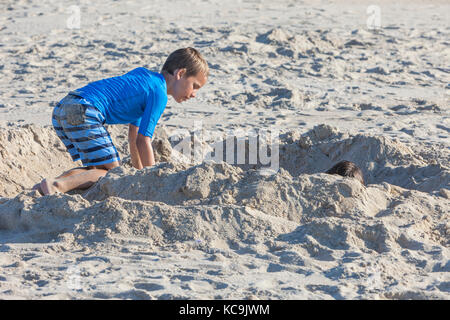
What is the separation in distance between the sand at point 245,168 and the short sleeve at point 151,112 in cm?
25

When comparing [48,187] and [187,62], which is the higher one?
[187,62]

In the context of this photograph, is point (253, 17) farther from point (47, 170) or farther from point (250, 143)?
point (47, 170)

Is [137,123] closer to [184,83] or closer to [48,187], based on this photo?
[184,83]

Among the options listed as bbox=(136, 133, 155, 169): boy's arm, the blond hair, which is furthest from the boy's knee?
the blond hair

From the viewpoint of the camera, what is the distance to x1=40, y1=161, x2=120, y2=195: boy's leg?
379 cm

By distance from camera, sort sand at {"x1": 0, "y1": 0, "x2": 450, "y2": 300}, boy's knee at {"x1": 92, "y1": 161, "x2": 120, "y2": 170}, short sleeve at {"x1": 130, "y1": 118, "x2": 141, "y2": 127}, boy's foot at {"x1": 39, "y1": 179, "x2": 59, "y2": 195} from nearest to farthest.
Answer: sand at {"x1": 0, "y1": 0, "x2": 450, "y2": 300} → boy's foot at {"x1": 39, "y1": 179, "x2": 59, "y2": 195} → boy's knee at {"x1": 92, "y1": 161, "x2": 120, "y2": 170} → short sleeve at {"x1": 130, "y1": 118, "x2": 141, "y2": 127}

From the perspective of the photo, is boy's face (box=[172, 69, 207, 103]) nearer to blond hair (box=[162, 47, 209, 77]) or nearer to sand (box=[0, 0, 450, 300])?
blond hair (box=[162, 47, 209, 77])

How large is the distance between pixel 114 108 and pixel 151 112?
0.27 m

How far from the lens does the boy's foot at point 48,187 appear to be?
3.75m

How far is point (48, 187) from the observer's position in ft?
12.4

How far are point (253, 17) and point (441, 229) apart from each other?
6810mm

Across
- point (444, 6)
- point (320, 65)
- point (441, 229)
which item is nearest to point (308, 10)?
point (444, 6)

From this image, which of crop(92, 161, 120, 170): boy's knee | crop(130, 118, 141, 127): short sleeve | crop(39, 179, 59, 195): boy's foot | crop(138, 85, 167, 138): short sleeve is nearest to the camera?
crop(39, 179, 59, 195): boy's foot

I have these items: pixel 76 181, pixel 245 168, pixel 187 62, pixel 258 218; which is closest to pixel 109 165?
pixel 76 181
